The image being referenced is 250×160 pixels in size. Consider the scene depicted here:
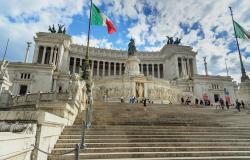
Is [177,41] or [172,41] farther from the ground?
[172,41]

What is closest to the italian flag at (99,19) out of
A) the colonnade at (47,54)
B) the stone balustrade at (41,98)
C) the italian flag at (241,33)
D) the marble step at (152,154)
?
the stone balustrade at (41,98)

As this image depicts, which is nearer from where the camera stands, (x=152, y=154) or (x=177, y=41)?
(x=152, y=154)

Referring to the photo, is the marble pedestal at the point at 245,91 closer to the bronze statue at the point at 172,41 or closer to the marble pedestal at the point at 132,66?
the marble pedestal at the point at 132,66

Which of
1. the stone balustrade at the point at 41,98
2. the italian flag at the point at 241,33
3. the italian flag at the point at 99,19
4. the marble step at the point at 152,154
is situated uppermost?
the italian flag at the point at 241,33

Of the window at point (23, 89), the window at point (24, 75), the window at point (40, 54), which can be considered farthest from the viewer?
the window at point (40, 54)

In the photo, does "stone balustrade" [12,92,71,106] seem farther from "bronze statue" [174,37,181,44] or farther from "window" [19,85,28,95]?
"bronze statue" [174,37,181,44]

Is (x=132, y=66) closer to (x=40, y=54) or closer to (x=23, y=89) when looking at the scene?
(x=23, y=89)

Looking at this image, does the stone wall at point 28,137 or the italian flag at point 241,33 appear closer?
the stone wall at point 28,137

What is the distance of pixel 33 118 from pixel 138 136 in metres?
5.35

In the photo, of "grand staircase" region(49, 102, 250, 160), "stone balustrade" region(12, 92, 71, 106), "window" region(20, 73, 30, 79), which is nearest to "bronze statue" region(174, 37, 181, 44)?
"window" region(20, 73, 30, 79)

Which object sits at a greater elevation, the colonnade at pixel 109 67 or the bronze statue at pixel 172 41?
the bronze statue at pixel 172 41

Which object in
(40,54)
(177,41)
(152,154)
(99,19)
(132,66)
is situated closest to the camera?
(152,154)

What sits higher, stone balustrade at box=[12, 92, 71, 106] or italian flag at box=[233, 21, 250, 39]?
italian flag at box=[233, 21, 250, 39]

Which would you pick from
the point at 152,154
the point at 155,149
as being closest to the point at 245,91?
the point at 155,149
